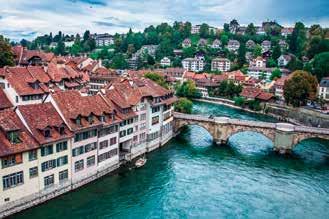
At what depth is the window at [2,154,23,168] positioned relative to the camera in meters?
39.2

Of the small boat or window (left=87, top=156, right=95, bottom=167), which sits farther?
the small boat

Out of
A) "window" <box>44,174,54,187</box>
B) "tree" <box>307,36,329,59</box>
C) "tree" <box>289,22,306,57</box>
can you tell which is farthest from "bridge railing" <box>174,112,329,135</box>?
"tree" <box>289,22,306,57</box>

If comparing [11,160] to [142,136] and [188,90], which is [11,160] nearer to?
[142,136]

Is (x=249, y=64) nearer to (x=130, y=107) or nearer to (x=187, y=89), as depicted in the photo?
(x=187, y=89)

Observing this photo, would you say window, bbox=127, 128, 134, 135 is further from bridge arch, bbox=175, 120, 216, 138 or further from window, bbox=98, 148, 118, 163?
bridge arch, bbox=175, 120, 216, 138

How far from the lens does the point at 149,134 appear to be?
68.1m

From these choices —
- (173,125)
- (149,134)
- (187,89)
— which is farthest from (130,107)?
(187,89)

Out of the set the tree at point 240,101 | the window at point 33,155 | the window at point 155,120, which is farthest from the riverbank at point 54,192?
the tree at point 240,101

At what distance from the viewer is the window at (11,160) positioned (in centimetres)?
3916

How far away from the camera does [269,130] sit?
72.0 m

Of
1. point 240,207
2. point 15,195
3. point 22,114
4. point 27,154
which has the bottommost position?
point 240,207

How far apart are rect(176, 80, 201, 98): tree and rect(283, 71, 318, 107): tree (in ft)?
123

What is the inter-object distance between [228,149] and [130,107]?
22781 millimetres

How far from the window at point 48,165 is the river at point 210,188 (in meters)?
4.20
